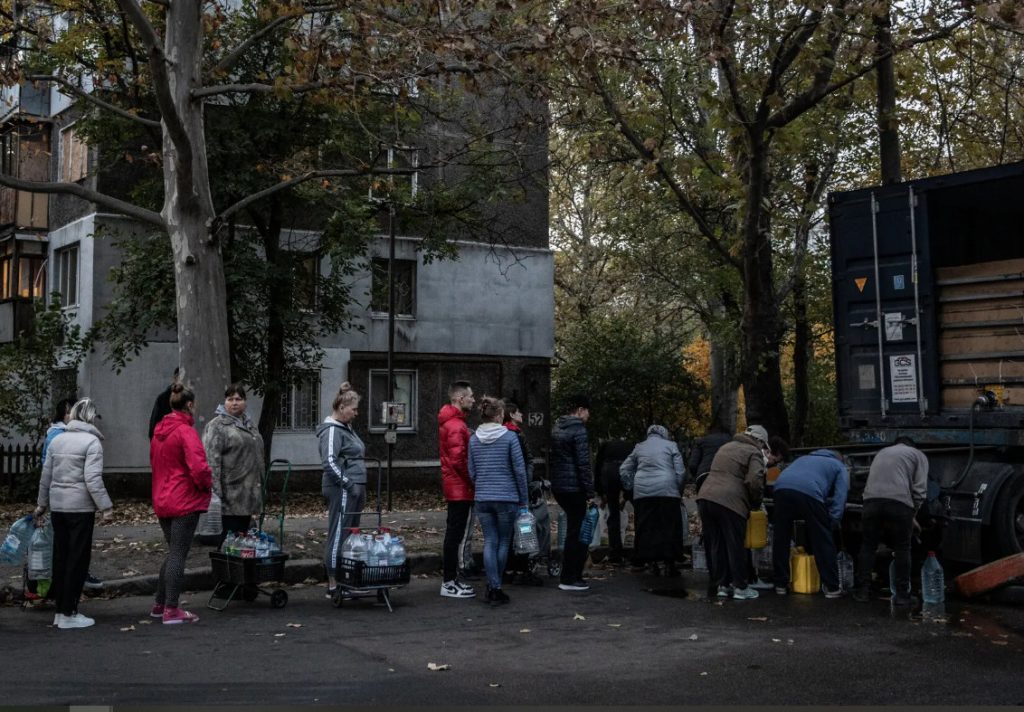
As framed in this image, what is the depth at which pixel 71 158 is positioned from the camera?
84.2ft

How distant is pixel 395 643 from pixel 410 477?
17910 millimetres

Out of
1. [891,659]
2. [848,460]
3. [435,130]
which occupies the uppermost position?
[435,130]

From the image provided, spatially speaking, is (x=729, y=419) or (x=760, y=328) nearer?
(x=760, y=328)

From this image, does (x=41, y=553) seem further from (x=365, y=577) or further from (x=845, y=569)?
(x=845, y=569)

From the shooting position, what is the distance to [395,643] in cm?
869

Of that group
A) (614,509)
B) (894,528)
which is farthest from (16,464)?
(894,528)

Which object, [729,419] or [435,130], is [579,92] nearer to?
[435,130]

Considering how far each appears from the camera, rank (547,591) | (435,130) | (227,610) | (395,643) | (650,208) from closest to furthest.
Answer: (395,643)
(227,610)
(547,591)
(435,130)
(650,208)

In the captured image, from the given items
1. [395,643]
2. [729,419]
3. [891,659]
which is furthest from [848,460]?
[729,419]

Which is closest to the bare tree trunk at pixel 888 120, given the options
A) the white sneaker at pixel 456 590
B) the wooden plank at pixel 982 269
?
the wooden plank at pixel 982 269

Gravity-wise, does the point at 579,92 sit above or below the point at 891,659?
above

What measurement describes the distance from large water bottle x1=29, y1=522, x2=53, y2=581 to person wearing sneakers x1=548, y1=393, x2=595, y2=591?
457 cm

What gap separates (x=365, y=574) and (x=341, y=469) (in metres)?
0.96

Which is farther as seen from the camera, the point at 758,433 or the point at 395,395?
the point at 395,395
